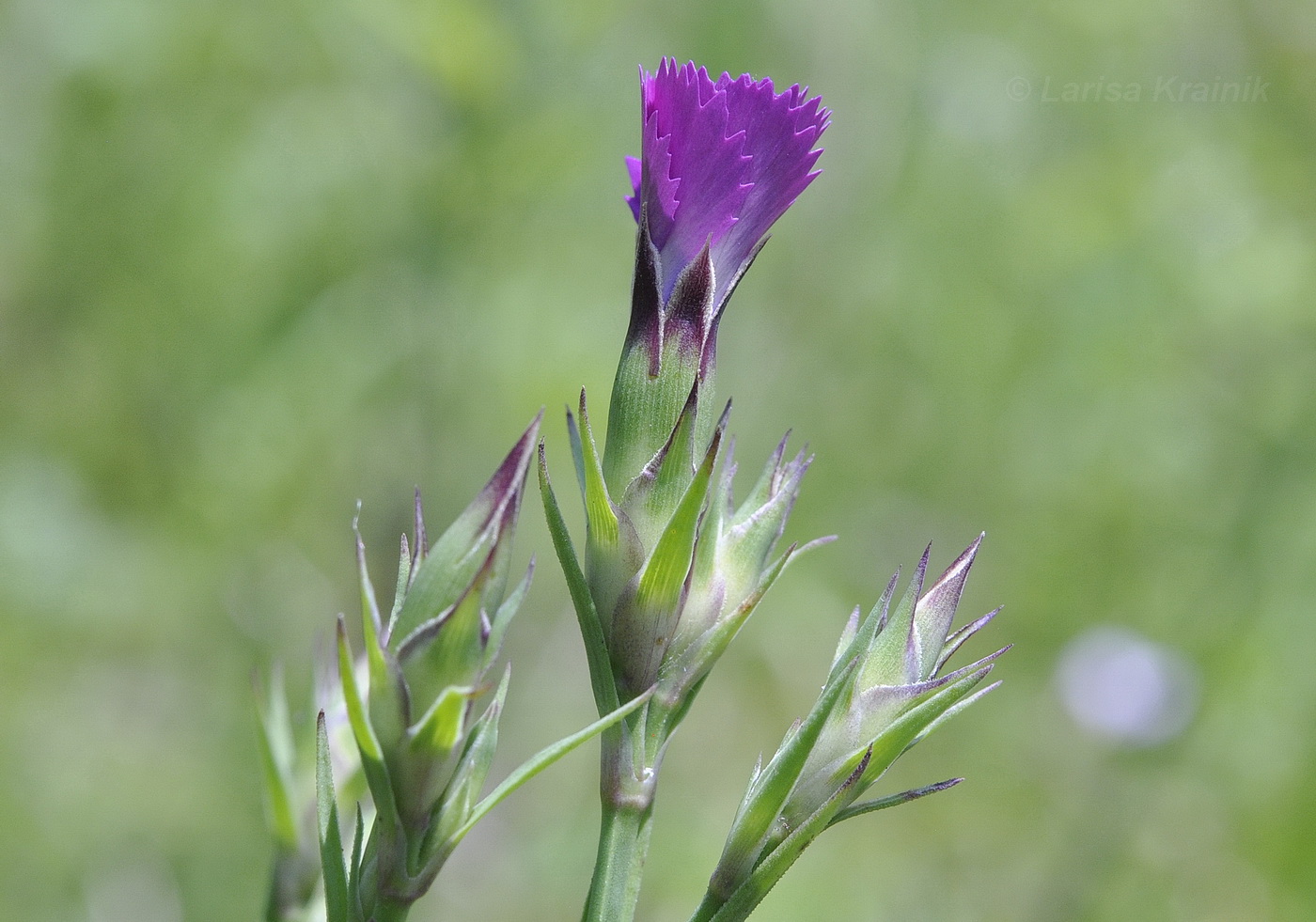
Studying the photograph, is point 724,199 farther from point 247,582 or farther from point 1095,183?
point 1095,183

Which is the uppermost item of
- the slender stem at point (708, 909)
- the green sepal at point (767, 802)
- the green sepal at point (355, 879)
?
the green sepal at point (767, 802)

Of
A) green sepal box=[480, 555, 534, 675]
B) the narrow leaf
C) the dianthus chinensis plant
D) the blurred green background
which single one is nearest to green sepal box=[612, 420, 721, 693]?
the dianthus chinensis plant

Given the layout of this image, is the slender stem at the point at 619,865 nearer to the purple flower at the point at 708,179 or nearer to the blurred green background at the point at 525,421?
the purple flower at the point at 708,179

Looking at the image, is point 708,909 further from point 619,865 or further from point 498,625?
point 498,625

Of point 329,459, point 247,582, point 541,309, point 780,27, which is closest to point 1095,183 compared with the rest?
point 780,27

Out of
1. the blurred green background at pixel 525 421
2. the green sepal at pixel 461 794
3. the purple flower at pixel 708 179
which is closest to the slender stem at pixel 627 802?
the green sepal at pixel 461 794

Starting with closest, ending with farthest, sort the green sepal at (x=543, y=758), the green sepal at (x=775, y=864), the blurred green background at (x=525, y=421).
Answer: the green sepal at (x=543, y=758) → the green sepal at (x=775, y=864) → the blurred green background at (x=525, y=421)
